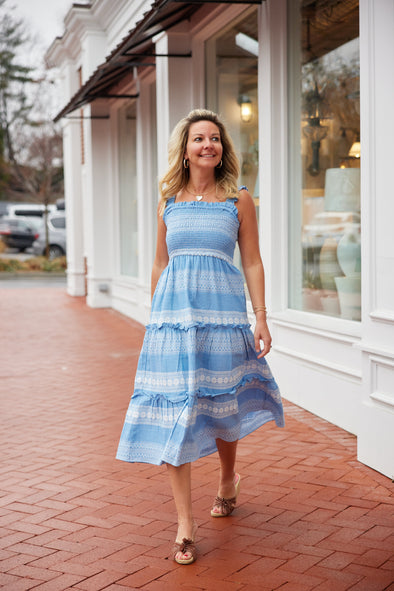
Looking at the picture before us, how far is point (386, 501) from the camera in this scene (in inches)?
157

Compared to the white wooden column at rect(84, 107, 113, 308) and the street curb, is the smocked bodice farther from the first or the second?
the street curb

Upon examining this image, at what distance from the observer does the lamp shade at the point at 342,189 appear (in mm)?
5852

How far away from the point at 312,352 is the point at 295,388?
1.47 ft

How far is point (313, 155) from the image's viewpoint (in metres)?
6.44

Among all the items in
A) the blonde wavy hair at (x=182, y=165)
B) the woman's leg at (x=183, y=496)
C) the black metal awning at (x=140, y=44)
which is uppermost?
the black metal awning at (x=140, y=44)

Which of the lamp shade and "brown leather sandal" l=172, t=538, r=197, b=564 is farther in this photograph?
the lamp shade

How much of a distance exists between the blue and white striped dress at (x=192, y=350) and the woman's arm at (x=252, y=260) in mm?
51

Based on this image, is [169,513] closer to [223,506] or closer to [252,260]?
[223,506]

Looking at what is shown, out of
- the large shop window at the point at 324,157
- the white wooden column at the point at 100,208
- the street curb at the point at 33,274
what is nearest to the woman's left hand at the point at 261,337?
the large shop window at the point at 324,157

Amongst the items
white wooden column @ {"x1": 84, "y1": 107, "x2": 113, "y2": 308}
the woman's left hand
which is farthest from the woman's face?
white wooden column @ {"x1": 84, "y1": 107, "x2": 113, "y2": 308}

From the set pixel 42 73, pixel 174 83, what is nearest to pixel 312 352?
pixel 174 83

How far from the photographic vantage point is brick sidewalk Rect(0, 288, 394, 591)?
318cm

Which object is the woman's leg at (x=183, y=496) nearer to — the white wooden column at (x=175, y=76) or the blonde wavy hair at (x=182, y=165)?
the blonde wavy hair at (x=182, y=165)

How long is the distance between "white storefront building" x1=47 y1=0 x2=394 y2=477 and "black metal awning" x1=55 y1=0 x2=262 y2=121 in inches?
1.5
